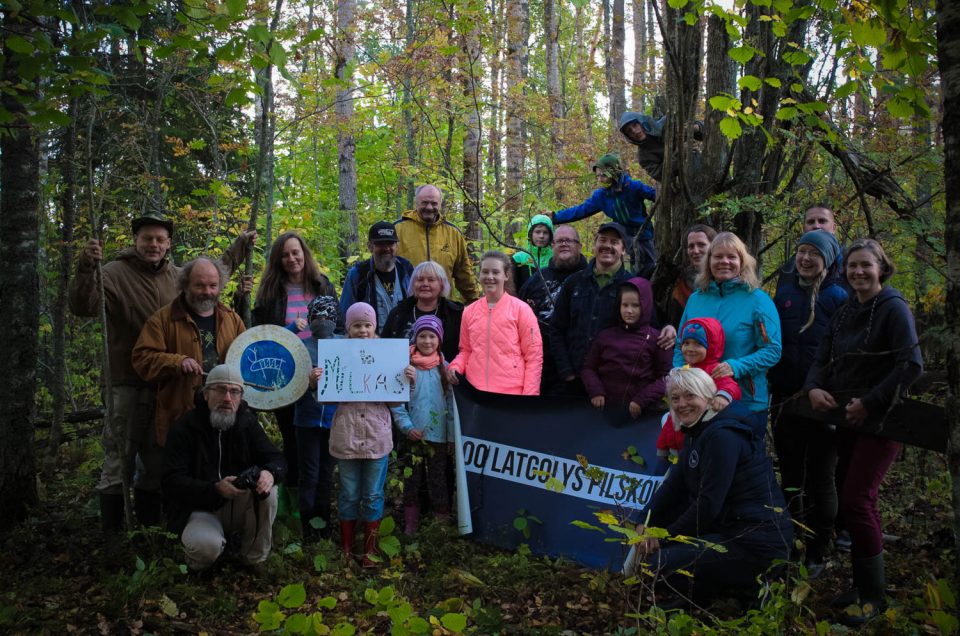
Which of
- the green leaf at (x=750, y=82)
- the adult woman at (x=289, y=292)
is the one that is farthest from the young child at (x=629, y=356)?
the adult woman at (x=289, y=292)

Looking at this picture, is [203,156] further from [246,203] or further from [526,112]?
[526,112]

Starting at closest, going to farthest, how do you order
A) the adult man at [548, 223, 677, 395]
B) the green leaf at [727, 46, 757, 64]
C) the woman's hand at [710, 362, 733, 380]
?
the green leaf at [727, 46, 757, 64] → the woman's hand at [710, 362, 733, 380] → the adult man at [548, 223, 677, 395]

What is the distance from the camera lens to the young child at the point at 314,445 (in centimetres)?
610

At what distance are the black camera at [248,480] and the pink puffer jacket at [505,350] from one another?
6.29ft

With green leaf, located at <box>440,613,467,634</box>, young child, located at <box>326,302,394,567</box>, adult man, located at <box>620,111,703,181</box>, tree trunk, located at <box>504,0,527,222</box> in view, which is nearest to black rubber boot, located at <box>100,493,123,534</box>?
young child, located at <box>326,302,394,567</box>

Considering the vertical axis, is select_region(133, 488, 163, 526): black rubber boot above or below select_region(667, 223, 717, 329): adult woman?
below

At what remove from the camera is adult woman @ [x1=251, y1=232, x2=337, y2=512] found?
21.1ft

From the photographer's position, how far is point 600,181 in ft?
25.3

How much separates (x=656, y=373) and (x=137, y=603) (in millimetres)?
4148

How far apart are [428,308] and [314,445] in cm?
159

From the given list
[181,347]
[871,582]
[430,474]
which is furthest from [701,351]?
[181,347]

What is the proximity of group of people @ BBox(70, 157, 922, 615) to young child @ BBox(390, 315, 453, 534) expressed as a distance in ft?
0.06

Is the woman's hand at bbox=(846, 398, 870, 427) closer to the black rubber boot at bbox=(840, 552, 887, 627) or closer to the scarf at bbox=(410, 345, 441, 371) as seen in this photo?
the black rubber boot at bbox=(840, 552, 887, 627)

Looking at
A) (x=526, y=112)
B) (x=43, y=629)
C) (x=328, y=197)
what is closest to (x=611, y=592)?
(x=43, y=629)
